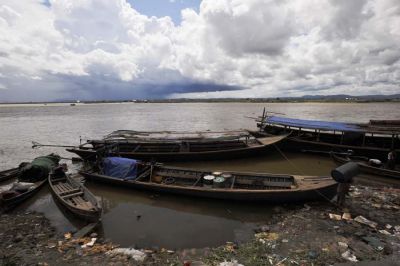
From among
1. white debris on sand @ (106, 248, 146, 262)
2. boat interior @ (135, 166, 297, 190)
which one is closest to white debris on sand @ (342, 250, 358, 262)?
boat interior @ (135, 166, 297, 190)

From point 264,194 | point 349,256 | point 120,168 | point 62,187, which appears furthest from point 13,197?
point 349,256

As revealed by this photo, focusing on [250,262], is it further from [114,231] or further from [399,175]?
[399,175]

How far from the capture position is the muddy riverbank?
7.23 metres

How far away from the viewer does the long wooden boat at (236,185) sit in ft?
34.3

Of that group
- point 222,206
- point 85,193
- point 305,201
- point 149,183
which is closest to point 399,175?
point 305,201

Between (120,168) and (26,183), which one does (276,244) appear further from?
(26,183)

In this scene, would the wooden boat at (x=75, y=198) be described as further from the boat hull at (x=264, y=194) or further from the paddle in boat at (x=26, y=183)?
the boat hull at (x=264, y=194)

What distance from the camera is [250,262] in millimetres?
6949

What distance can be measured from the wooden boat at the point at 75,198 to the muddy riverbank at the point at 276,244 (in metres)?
0.81

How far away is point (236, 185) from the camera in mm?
11992

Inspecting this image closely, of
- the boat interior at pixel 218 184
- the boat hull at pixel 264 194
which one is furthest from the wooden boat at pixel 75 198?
the boat hull at pixel 264 194

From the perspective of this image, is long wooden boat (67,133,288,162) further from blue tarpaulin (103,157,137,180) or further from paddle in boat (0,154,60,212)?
blue tarpaulin (103,157,137,180)

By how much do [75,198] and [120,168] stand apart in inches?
114

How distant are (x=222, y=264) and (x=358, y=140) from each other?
16842 mm
